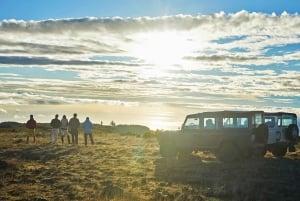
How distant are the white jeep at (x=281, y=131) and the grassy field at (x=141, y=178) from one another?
113 cm

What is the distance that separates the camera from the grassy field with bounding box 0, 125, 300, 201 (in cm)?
1347

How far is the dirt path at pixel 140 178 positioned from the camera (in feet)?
44.4

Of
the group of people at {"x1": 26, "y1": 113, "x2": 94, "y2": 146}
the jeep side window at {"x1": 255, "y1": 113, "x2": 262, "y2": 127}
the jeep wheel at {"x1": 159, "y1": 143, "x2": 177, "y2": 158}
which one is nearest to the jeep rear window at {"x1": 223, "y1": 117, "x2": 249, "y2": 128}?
the jeep side window at {"x1": 255, "y1": 113, "x2": 262, "y2": 127}

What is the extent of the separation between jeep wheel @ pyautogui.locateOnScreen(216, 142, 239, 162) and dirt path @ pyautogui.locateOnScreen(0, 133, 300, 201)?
37 centimetres

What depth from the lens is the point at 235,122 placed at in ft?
71.4

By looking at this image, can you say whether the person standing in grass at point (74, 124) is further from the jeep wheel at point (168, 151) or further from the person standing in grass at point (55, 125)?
the jeep wheel at point (168, 151)

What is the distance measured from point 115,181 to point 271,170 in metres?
6.17

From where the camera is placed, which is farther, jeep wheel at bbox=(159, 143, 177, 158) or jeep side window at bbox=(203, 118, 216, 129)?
jeep wheel at bbox=(159, 143, 177, 158)

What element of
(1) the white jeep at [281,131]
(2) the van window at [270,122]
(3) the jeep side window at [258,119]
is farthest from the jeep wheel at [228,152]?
(2) the van window at [270,122]

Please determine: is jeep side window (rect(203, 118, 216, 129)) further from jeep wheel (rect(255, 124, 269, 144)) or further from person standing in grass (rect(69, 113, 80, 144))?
person standing in grass (rect(69, 113, 80, 144))

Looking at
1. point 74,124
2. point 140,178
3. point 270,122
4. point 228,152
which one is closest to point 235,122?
point 228,152

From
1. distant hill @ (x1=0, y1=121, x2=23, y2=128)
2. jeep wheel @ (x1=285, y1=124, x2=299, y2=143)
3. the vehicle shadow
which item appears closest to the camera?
the vehicle shadow

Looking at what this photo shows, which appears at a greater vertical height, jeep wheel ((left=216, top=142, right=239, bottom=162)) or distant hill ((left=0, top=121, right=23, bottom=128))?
distant hill ((left=0, top=121, right=23, bottom=128))

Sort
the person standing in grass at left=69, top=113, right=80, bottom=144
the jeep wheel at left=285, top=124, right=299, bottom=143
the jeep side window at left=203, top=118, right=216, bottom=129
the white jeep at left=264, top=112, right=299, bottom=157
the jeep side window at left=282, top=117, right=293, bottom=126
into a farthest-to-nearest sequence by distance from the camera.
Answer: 1. the person standing in grass at left=69, top=113, right=80, bottom=144
2. the jeep side window at left=282, top=117, right=293, bottom=126
3. the jeep wheel at left=285, top=124, right=299, bottom=143
4. the white jeep at left=264, top=112, right=299, bottom=157
5. the jeep side window at left=203, top=118, right=216, bottom=129
